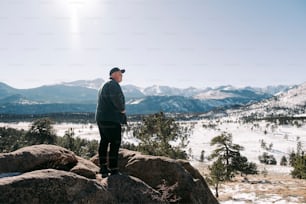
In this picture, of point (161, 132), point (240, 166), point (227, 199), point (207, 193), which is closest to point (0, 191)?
point (207, 193)

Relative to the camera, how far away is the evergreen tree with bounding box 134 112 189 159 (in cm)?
3847

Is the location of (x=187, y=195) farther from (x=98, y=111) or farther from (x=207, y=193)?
(x=98, y=111)

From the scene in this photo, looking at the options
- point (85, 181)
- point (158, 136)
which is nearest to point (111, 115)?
point (85, 181)

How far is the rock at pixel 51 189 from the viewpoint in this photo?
738 centimetres

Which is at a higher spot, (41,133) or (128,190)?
(128,190)

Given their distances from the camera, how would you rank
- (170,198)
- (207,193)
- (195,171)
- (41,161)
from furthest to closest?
(195,171) < (207,193) < (170,198) < (41,161)

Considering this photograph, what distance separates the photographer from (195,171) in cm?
1512

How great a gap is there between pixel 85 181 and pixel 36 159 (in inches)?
122

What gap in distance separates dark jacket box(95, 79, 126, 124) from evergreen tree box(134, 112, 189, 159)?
2803 cm

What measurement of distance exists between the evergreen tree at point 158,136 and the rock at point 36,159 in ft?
87.0

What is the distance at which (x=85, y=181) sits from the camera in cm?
870

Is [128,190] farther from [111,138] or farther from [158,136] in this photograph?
[158,136]

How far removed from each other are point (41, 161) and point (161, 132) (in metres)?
31.3

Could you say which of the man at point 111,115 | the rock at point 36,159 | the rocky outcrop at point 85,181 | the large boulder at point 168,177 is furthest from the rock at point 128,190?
the rock at point 36,159
